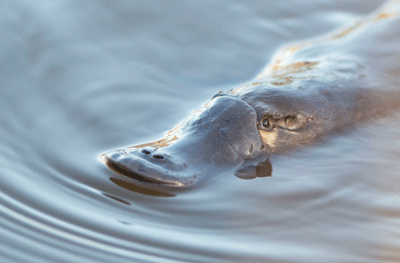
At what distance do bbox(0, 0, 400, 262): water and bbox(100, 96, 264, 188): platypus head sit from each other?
89 mm

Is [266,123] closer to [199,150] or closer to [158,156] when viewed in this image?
[199,150]

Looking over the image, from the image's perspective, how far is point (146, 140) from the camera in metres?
3.30

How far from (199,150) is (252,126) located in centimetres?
38

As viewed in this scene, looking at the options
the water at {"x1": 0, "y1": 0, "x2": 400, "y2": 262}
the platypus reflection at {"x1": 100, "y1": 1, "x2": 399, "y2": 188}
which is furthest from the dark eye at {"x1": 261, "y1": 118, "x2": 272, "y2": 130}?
the water at {"x1": 0, "y1": 0, "x2": 400, "y2": 262}

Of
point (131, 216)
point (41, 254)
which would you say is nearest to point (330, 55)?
point (131, 216)

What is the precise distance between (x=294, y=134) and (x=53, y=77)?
1856 mm

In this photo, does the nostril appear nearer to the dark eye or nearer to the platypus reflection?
the platypus reflection

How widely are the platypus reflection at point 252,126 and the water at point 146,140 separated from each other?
0.09m

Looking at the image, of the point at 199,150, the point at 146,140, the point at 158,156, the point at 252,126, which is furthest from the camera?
the point at 146,140

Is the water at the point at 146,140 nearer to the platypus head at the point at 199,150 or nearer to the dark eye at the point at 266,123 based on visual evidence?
the platypus head at the point at 199,150

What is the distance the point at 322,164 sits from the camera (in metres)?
3.26

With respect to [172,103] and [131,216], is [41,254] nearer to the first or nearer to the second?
[131,216]

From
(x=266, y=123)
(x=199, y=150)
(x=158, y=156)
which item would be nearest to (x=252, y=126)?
(x=266, y=123)

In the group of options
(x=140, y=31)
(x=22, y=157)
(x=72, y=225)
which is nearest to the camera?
(x=72, y=225)
